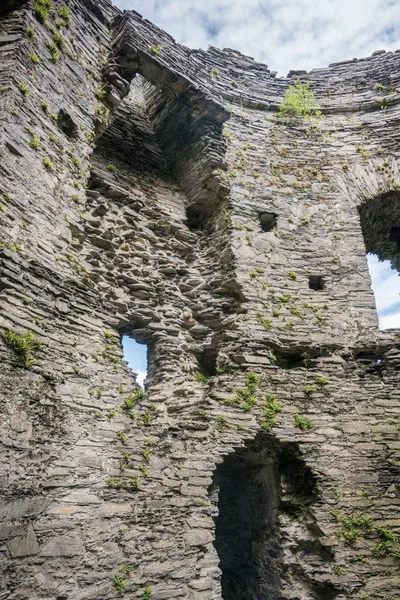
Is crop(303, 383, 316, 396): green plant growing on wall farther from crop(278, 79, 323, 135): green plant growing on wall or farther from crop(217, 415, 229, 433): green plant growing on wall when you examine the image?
crop(278, 79, 323, 135): green plant growing on wall

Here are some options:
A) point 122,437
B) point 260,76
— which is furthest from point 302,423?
point 260,76

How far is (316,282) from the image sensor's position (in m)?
7.43

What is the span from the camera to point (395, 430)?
5750 mm

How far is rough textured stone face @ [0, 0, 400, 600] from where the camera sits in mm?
4426

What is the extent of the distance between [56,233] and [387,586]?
5.76 metres

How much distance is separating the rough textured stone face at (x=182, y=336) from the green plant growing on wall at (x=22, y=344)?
0.05 ft

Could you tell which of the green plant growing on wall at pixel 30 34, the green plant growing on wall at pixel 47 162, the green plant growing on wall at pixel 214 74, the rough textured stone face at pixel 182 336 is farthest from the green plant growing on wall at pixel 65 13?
the green plant growing on wall at pixel 214 74

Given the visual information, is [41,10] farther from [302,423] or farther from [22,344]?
[302,423]

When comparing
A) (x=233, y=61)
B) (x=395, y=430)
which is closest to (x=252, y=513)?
(x=395, y=430)

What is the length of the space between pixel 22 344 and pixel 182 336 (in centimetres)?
283

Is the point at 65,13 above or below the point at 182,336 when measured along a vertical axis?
above

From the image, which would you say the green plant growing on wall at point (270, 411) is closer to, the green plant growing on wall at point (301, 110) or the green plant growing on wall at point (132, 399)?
the green plant growing on wall at point (132, 399)

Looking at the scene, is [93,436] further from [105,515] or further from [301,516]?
[301,516]

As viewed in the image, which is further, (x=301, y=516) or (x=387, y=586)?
(x=301, y=516)
